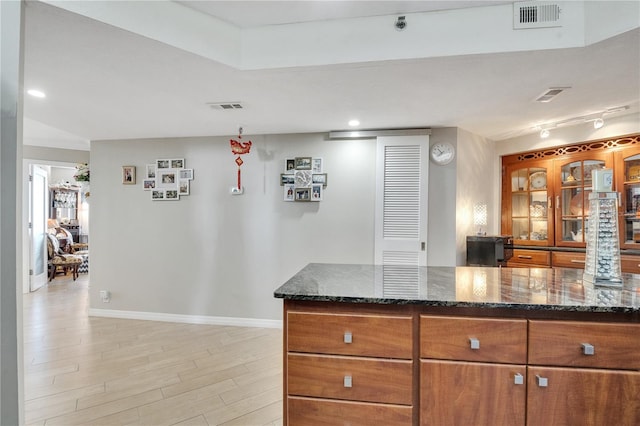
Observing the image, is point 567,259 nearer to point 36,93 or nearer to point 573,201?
point 573,201

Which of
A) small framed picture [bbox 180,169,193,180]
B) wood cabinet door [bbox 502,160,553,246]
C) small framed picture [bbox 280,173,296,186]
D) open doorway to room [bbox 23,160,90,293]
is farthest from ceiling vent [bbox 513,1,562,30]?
open doorway to room [bbox 23,160,90,293]

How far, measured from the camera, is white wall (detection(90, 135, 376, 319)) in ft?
11.9

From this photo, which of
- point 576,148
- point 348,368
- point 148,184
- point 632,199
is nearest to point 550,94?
point 576,148

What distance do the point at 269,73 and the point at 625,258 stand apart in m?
3.70

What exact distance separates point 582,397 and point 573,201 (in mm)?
2930

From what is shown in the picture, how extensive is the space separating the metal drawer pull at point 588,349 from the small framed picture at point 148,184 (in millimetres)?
4232

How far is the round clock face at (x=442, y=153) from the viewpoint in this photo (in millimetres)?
3402

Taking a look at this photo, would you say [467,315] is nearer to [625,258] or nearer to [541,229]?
[625,258]

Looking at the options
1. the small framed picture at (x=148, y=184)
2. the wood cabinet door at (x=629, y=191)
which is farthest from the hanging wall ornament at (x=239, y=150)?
the wood cabinet door at (x=629, y=191)

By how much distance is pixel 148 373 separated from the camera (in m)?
2.62

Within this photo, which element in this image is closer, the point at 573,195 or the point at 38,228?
the point at 573,195

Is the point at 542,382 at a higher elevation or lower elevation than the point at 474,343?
lower

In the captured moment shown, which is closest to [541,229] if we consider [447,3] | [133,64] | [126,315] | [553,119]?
[553,119]

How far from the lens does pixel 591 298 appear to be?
1392 millimetres
